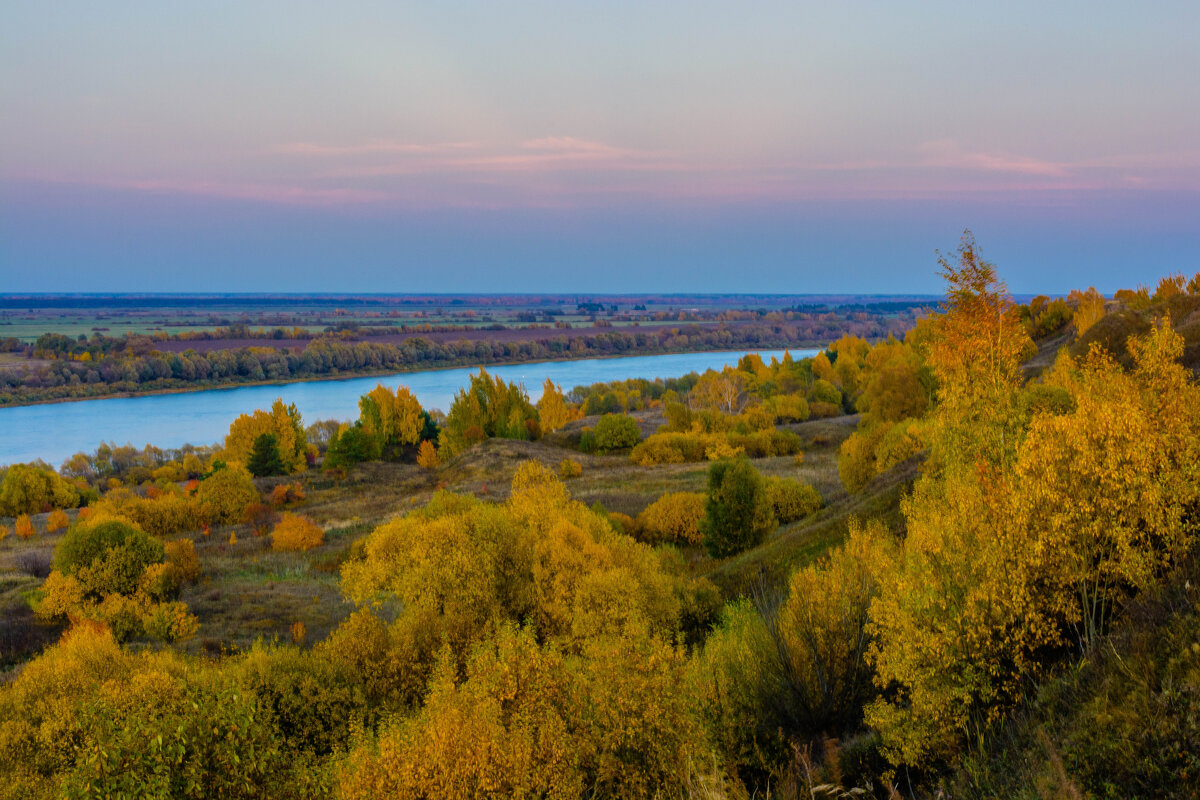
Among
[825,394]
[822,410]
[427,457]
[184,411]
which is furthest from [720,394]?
[184,411]

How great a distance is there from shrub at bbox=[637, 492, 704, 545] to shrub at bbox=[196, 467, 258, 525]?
32062mm

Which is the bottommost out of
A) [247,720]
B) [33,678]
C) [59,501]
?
[59,501]

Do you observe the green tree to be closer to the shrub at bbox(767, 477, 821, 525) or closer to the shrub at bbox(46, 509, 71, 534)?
the shrub at bbox(46, 509, 71, 534)

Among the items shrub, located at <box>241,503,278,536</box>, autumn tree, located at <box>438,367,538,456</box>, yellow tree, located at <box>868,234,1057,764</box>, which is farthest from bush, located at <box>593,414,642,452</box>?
yellow tree, located at <box>868,234,1057,764</box>

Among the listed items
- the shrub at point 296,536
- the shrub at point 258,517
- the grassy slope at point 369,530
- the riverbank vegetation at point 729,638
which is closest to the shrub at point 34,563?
the grassy slope at point 369,530

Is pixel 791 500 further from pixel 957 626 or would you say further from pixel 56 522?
pixel 56 522

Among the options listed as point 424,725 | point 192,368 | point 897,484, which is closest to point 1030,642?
point 424,725

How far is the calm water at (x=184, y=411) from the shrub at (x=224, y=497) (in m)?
44.8

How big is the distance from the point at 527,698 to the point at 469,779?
199cm

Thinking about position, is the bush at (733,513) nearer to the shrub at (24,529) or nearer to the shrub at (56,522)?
Answer: the shrub at (24,529)

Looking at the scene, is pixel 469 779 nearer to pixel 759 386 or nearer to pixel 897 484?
pixel 897 484

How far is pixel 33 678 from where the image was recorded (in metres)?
19.8

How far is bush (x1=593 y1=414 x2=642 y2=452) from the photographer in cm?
7356

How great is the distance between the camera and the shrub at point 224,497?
2104 inches
